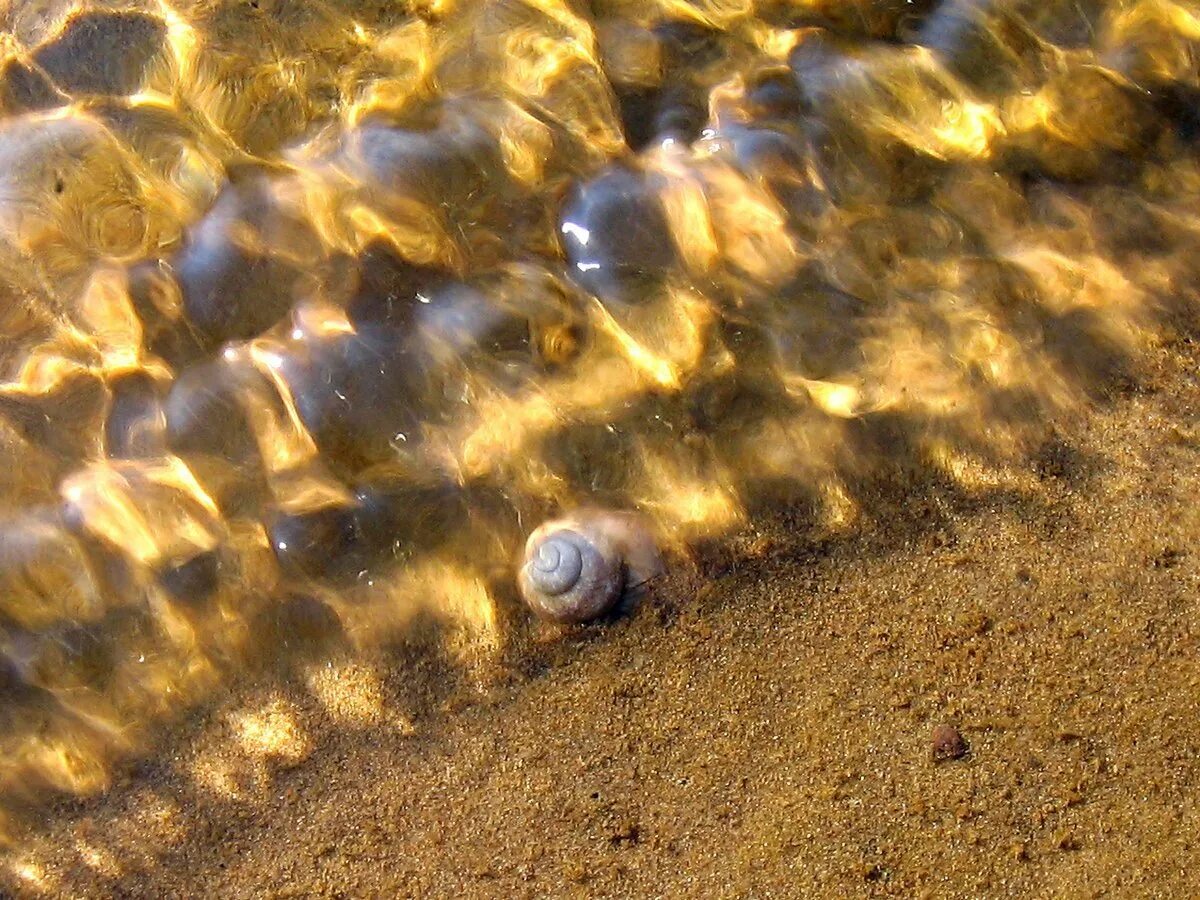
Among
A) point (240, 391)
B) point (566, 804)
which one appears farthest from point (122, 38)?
point (566, 804)

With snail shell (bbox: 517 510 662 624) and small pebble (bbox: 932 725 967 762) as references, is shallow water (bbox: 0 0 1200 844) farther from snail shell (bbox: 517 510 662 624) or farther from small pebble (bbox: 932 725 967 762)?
small pebble (bbox: 932 725 967 762)

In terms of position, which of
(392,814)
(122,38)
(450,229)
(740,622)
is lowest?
(392,814)

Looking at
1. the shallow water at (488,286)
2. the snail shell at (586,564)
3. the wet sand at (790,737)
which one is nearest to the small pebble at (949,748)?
the wet sand at (790,737)

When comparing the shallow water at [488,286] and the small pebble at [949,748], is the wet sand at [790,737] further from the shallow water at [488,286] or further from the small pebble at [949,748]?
the shallow water at [488,286]

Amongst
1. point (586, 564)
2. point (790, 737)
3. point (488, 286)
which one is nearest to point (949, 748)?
point (790, 737)

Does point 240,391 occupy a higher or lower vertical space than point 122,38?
lower

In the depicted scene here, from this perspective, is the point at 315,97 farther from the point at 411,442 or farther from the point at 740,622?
the point at 740,622
